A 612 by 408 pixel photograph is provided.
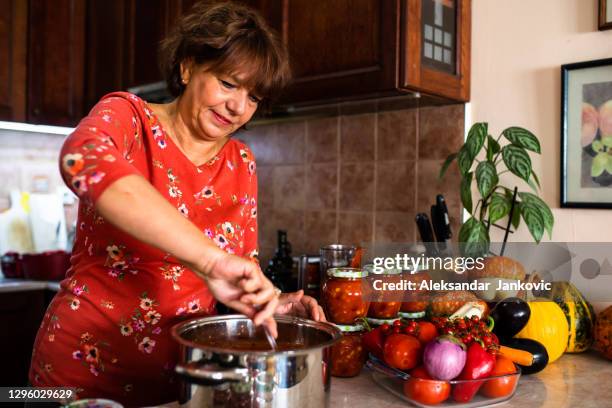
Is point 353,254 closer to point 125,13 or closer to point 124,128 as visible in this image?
point 124,128

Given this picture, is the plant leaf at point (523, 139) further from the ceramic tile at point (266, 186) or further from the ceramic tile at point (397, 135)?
the ceramic tile at point (266, 186)

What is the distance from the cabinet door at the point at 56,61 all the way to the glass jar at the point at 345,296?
71.4 inches

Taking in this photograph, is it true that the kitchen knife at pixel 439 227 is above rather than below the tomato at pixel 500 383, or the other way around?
above

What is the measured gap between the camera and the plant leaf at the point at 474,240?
4.39ft

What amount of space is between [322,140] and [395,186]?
0.36 metres

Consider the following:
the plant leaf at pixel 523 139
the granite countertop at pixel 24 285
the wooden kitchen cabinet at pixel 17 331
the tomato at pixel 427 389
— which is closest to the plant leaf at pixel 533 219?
the plant leaf at pixel 523 139

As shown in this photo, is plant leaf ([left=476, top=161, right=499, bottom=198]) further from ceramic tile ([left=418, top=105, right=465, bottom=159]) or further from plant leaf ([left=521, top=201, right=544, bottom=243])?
ceramic tile ([left=418, top=105, right=465, bottom=159])

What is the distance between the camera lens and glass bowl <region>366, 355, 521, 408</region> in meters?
0.89

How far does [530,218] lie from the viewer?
1342mm

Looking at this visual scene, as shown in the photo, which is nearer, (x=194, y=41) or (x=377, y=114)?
(x=194, y=41)

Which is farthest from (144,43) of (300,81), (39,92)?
(300,81)

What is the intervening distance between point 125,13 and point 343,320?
1829 mm

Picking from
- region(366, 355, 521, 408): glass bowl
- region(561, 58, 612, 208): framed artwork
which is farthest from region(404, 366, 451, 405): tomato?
region(561, 58, 612, 208): framed artwork

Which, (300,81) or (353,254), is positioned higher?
(300,81)
